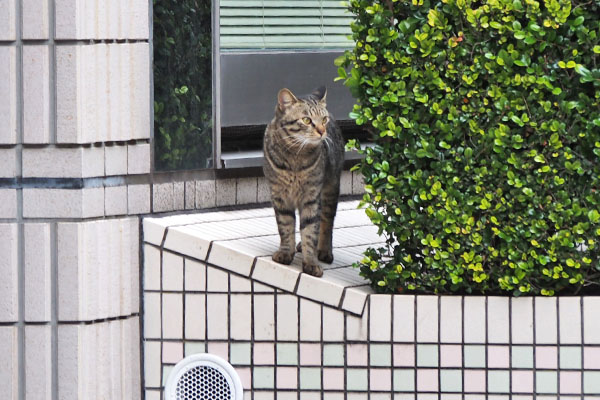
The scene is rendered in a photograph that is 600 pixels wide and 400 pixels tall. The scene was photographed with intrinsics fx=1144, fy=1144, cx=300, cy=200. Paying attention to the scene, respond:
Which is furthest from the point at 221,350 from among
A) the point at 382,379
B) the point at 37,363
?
the point at 37,363

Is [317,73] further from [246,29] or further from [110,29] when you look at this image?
[110,29]

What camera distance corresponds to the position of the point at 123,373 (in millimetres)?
6105

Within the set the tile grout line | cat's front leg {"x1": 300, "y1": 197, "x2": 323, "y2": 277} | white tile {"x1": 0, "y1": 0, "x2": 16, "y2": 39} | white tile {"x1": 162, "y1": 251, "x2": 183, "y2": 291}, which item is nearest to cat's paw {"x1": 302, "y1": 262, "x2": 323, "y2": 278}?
cat's front leg {"x1": 300, "y1": 197, "x2": 323, "y2": 277}

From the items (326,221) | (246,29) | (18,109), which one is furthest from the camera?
(246,29)

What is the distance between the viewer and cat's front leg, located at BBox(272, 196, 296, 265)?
5.91 metres

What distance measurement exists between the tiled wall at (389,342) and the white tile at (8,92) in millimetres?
1061

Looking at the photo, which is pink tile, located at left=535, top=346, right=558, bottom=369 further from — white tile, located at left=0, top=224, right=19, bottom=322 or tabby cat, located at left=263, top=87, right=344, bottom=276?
white tile, located at left=0, top=224, right=19, bottom=322

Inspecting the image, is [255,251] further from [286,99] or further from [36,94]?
[36,94]

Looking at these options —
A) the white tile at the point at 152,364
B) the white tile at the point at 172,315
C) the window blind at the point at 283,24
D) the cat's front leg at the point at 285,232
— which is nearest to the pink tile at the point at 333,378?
the cat's front leg at the point at 285,232

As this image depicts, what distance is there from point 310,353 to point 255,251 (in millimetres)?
615

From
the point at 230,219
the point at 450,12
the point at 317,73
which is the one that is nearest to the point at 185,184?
the point at 230,219

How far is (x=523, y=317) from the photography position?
18.3 ft

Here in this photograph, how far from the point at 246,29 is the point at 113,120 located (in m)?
1.32

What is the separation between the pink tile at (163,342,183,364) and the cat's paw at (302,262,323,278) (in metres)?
0.79
